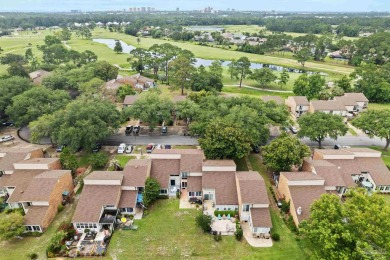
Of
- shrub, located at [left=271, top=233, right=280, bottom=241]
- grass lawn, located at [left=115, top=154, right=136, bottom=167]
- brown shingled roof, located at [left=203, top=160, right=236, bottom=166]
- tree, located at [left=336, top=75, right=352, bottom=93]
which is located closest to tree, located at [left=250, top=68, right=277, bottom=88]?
tree, located at [left=336, top=75, right=352, bottom=93]

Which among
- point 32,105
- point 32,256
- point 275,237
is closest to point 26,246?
point 32,256

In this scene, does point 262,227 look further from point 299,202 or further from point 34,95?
point 34,95

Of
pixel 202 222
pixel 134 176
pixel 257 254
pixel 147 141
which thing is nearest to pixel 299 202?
pixel 257 254

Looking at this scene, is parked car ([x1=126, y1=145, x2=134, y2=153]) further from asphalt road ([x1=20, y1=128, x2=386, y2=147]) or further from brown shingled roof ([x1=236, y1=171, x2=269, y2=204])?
brown shingled roof ([x1=236, y1=171, x2=269, y2=204])

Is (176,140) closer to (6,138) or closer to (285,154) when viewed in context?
(285,154)

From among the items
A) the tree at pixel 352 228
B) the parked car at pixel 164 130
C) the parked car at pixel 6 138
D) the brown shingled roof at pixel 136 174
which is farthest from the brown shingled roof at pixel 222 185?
the parked car at pixel 6 138

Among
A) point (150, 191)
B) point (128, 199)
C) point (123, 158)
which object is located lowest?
point (123, 158)

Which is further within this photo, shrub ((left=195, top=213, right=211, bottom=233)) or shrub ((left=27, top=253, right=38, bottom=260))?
shrub ((left=195, top=213, right=211, bottom=233))
